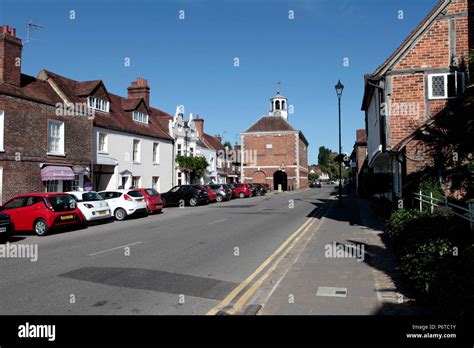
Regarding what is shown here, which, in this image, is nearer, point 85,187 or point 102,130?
point 85,187

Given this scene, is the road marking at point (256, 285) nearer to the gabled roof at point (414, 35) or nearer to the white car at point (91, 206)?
the gabled roof at point (414, 35)

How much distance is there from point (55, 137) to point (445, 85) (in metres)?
19.4

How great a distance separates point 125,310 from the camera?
18.7 ft

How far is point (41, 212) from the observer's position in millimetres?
14320

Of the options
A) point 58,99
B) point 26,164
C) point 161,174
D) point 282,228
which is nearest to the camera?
point 282,228

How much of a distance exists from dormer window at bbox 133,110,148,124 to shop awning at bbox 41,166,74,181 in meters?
11.1

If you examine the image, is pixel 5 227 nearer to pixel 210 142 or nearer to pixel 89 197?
pixel 89 197

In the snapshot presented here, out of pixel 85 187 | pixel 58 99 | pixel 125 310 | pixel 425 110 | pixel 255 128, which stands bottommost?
pixel 125 310

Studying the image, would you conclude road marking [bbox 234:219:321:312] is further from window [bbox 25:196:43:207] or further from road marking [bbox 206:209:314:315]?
window [bbox 25:196:43:207]

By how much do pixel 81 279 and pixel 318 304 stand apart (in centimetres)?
453

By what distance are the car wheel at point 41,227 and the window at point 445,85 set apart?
14265 mm

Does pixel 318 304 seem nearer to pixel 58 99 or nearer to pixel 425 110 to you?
pixel 425 110

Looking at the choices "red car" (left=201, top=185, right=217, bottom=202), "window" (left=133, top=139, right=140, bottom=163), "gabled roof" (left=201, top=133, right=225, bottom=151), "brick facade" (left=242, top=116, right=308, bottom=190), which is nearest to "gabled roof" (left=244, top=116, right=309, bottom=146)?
"brick facade" (left=242, top=116, right=308, bottom=190)

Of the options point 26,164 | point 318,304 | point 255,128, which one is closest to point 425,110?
point 318,304
